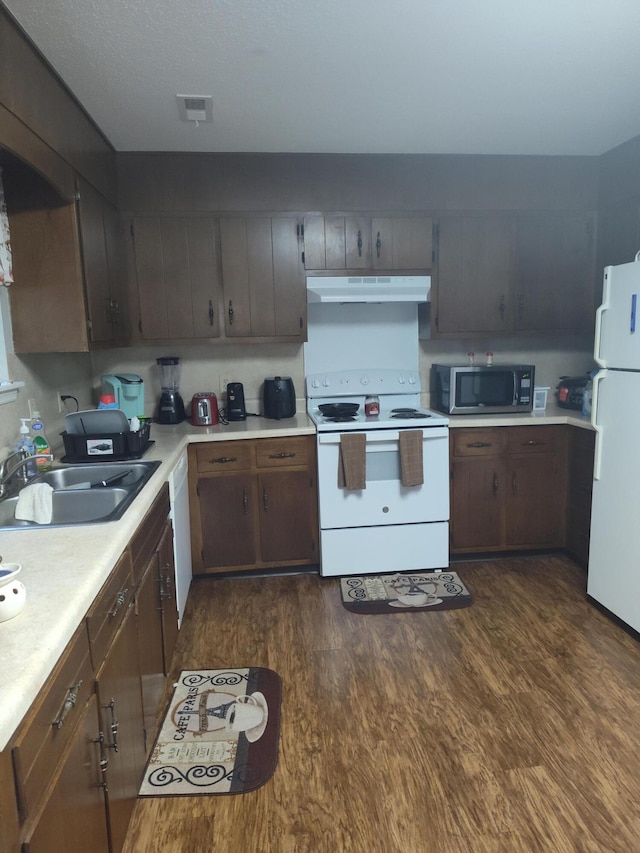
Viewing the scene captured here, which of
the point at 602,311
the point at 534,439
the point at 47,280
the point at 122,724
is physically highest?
the point at 47,280

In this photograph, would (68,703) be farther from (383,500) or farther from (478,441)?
A: (478,441)

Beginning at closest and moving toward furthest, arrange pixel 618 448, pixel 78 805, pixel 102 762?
pixel 78 805 → pixel 102 762 → pixel 618 448

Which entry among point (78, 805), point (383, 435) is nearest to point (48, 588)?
point (78, 805)

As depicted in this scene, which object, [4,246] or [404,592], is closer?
[4,246]

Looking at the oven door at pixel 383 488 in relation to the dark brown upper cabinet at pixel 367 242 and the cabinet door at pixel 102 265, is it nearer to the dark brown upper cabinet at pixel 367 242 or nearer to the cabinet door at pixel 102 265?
the dark brown upper cabinet at pixel 367 242

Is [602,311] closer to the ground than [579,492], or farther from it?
farther from it

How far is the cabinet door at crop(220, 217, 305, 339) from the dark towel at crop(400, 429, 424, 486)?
3.07 feet

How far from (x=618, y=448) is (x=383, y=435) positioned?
3.85 feet

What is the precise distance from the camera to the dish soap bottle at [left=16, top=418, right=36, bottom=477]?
2131mm

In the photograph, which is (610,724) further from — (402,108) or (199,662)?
(402,108)

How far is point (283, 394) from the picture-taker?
3.45 metres

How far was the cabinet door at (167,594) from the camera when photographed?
2105 mm

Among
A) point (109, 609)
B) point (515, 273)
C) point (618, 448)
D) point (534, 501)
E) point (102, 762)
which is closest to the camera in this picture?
point (102, 762)

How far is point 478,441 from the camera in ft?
10.7
